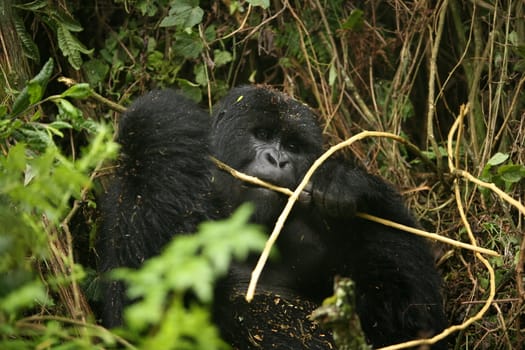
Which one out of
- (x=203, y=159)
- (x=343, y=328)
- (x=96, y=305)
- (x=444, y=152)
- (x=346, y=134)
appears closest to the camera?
(x=343, y=328)

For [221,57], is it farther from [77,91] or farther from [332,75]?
[77,91]

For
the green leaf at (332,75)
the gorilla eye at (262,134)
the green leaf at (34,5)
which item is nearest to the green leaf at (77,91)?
the gorilla eye at (262,134)

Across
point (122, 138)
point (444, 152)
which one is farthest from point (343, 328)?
point (444, 152)

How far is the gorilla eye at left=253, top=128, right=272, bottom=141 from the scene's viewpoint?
10.5 feet

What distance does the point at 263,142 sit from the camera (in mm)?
3180

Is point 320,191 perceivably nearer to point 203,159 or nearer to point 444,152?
point 203,159

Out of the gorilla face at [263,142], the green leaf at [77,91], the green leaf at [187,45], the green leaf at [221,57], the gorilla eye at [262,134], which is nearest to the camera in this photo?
the green leaf at [77,91]

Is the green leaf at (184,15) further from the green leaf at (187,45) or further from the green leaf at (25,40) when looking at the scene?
the green leaf at (25,40)

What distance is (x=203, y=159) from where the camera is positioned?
9.56 ft

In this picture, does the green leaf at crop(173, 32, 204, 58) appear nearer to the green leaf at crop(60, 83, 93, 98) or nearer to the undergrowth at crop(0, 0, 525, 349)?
the undergrowth at crop(0, 0, 525, 349)

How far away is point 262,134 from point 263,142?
0.16 ft

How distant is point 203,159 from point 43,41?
5.96 feet

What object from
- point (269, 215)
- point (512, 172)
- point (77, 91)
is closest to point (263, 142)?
point (269, 215)

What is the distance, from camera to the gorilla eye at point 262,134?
10.5 feet
